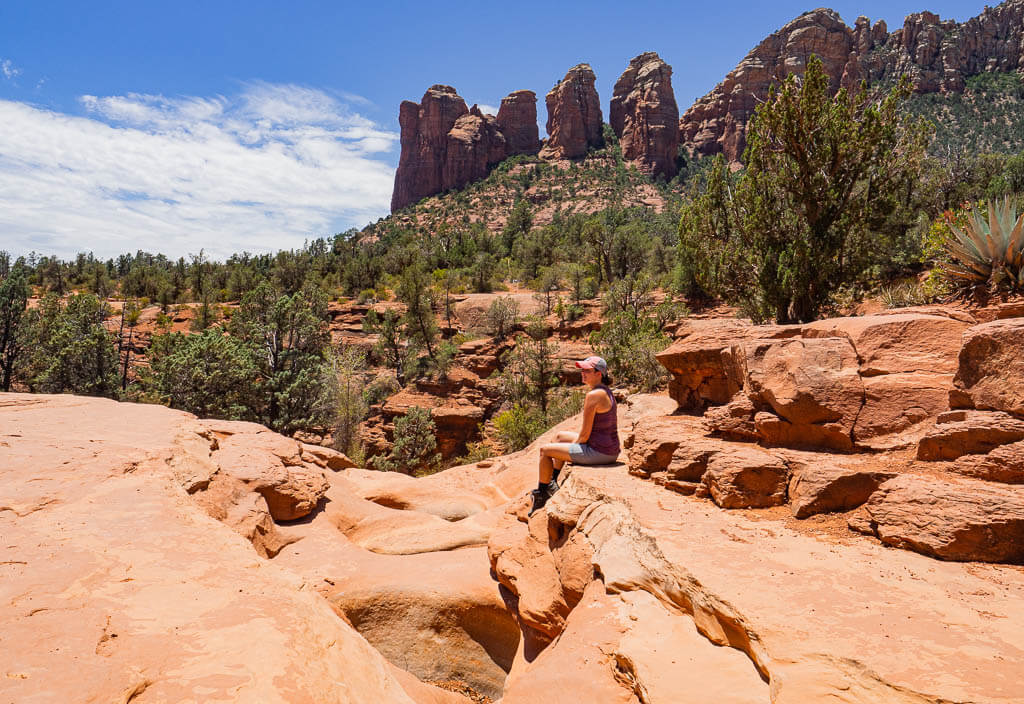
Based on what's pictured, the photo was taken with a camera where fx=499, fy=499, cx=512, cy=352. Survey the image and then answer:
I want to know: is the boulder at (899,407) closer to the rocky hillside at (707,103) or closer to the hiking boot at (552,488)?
the hiking boot at (552,488)

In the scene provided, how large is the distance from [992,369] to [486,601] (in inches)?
229

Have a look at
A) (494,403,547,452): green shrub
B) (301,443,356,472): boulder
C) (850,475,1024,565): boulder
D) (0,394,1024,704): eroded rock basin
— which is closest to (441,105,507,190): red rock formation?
(494,403,547,452): green shrub

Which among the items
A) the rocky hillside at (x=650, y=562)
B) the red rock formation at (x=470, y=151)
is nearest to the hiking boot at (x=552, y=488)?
the rocky hillside at (x=650, y=562)

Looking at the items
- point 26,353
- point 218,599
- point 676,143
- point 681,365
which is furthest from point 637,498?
point 676,143

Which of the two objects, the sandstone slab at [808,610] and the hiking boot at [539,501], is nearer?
the sandstone slab at [808,610]

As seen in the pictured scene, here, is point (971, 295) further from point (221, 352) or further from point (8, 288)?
point (8, 288)

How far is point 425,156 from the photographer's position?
98.2m

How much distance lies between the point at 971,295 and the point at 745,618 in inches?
247

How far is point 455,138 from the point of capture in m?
94.8

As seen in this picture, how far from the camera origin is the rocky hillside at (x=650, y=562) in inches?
109

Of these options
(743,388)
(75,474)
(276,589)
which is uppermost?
(743,388)

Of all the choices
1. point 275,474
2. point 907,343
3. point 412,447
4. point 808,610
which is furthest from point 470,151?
point 808,610

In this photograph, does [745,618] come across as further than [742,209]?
No

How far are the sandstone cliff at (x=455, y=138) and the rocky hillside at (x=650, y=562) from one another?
94.2m
